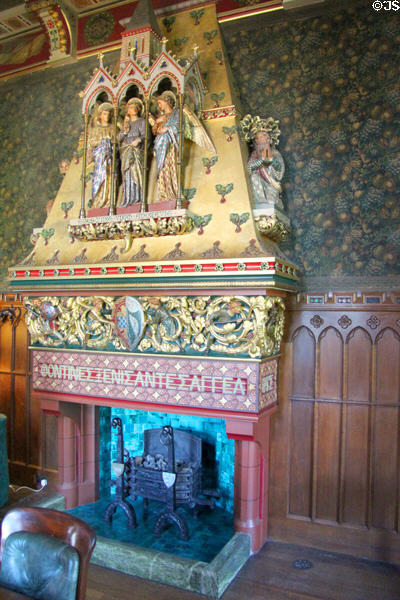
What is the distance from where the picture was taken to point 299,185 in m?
4.76

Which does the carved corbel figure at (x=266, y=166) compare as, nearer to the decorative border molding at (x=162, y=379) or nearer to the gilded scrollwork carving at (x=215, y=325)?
the gilded scrollwork carving at (x=215, y=325)

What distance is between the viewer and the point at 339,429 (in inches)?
178

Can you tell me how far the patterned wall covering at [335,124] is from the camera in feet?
14.6

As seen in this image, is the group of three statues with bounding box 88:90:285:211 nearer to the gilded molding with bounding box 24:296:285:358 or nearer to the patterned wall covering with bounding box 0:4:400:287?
the patterned wall covering with bounding box 0:4:400:287

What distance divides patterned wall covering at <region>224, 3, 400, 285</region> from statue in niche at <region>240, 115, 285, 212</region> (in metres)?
0.23

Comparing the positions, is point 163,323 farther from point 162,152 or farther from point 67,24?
point 67,24

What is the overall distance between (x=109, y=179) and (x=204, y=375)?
233cm

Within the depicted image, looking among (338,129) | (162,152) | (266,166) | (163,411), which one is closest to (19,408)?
(163,411)

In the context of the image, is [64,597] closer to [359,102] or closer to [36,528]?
[36,528]

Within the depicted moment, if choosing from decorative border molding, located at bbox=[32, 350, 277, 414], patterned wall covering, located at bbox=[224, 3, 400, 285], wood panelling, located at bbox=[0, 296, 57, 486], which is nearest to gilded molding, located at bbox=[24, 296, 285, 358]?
decorative border molding, located at bbox=[32, 350, 277, 414]

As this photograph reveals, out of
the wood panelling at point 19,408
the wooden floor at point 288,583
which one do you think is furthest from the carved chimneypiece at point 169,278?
the wood panelling at point 19,408

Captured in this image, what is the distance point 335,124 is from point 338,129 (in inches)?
2.7

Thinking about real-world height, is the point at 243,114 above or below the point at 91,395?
above

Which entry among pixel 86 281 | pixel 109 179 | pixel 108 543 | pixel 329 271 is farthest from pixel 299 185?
pixel 108 543
